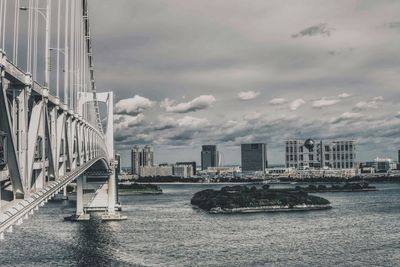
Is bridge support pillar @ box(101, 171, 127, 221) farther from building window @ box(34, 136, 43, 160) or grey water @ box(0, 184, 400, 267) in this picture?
building window @ box(34, 136, 43, 160)

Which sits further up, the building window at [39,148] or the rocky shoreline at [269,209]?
the building window at [39,148]

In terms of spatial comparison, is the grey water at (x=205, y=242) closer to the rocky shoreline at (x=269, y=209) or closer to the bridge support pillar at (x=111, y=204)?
the bridge support pillar at (x=111, y=204)

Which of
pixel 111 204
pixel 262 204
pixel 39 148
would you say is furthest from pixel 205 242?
pixel 262 204

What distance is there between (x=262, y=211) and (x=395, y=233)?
109ft

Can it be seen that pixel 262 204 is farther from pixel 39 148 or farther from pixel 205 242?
pixel 39 148

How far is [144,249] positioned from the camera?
1716 inches

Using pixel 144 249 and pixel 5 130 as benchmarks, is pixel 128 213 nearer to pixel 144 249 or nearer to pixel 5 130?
pixel 144 249

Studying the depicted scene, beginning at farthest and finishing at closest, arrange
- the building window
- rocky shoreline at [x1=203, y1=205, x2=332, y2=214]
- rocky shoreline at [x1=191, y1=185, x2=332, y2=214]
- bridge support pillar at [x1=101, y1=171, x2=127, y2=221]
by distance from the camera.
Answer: rocky shoreline at [x1=191, y1=185, x2=332, y2=214] → rocky shoreline at [x1=203, y1=205, x2=332, y2=214] → bridge support pillar at [x1=101, y1=171, x2=127, y2=221] → the building window

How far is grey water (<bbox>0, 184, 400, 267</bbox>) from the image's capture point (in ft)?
126

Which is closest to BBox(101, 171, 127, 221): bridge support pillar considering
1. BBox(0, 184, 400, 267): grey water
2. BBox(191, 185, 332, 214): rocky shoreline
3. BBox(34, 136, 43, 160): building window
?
BBox(0, 184, 400, 267): grey water

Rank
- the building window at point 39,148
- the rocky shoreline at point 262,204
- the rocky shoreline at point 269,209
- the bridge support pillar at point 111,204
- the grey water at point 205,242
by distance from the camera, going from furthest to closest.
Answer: the rocky shoreline at point 262,204, the rocky shoreline at point 269,209, the bridge support pillar at point 111,204, the grey water at point 205,242, the building window at point 39,148

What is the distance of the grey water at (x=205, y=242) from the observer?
3828cm

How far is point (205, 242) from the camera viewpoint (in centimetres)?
4803

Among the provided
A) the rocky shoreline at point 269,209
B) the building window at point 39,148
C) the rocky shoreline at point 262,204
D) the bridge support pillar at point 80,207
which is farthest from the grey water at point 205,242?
the building window at point 39,148
